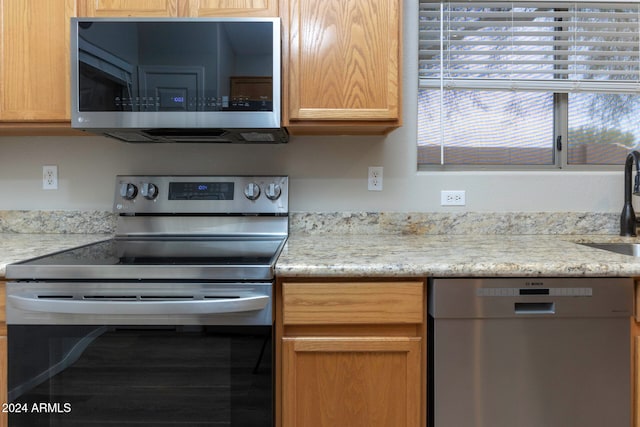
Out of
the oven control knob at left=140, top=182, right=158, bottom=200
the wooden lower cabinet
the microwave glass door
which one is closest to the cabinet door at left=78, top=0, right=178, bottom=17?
the microwave glass door

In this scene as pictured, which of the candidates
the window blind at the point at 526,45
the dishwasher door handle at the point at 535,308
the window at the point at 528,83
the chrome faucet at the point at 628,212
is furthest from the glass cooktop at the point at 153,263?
the chrome faucet at the point at 628,212

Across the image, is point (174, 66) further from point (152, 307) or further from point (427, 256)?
point (427, 256)

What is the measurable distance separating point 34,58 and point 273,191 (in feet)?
3.37

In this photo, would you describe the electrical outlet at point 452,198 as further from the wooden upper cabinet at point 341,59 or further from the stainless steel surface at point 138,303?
the stainless steel surface at point 138,303

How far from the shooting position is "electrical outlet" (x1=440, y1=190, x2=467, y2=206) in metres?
1.85

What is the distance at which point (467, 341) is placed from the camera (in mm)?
1126

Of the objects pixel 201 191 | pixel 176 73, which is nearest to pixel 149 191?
pixel 201 191

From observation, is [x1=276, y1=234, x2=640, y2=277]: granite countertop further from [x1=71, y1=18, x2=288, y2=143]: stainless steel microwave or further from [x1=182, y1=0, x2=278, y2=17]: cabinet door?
[x1=182, y1=0, x2=278, y2=17]: cabinet door

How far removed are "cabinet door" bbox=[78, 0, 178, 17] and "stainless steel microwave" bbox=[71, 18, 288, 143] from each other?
0.10 m

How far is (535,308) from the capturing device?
1133 mm

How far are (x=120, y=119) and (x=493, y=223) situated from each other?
1.62 meters

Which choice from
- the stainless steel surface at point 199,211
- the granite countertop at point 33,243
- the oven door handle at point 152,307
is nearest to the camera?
the oven door handle at point 152,307

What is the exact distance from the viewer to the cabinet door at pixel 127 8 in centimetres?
146

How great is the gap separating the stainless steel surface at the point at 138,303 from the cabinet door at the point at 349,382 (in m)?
0.16
